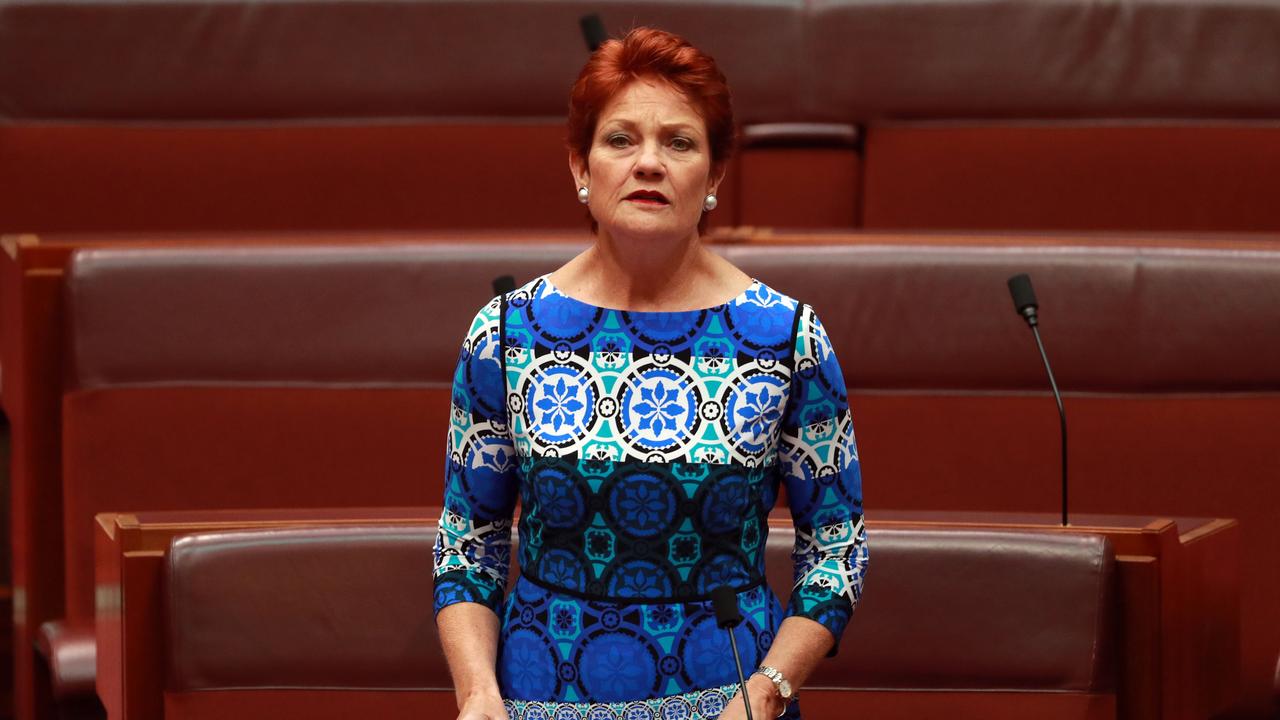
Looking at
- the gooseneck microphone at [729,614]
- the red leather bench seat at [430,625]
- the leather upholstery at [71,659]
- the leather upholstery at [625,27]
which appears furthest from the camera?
the leather upholstery at [625,27]

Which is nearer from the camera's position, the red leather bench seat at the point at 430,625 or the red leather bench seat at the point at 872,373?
the red leather bench seat at the point at 430,625

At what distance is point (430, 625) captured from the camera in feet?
1.98

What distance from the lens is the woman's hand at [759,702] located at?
15.1 inches

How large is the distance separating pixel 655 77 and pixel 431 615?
0.89 ft

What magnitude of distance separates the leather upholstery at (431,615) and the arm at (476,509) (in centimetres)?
20

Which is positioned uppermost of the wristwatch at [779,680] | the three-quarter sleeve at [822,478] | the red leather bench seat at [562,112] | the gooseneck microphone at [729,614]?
the red leather bench seat at [562,112]

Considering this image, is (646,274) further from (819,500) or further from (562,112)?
(562,112)

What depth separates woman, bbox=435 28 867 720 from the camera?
1.28 ft

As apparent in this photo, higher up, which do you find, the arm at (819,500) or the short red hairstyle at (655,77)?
the short red hairstyle at (655,77)

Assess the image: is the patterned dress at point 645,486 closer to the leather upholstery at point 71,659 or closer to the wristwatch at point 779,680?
the wristwatch at point 779,680

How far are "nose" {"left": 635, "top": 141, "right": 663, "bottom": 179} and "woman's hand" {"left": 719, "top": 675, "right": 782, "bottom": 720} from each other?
0.12 m

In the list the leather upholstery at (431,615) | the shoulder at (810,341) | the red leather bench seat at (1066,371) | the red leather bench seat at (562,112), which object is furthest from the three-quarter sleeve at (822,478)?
the red leather bench seat at (562,112)

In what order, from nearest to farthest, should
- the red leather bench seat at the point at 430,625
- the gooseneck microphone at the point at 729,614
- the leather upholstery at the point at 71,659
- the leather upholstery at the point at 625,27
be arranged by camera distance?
the gooseneck microphone at the point at 729,614, the red leather bench seat at the point at 430,625, the leather upholstery at the point at 71,659, the leather upholstery at the point at 625,27

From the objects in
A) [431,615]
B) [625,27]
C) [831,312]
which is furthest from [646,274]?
[625,27]
